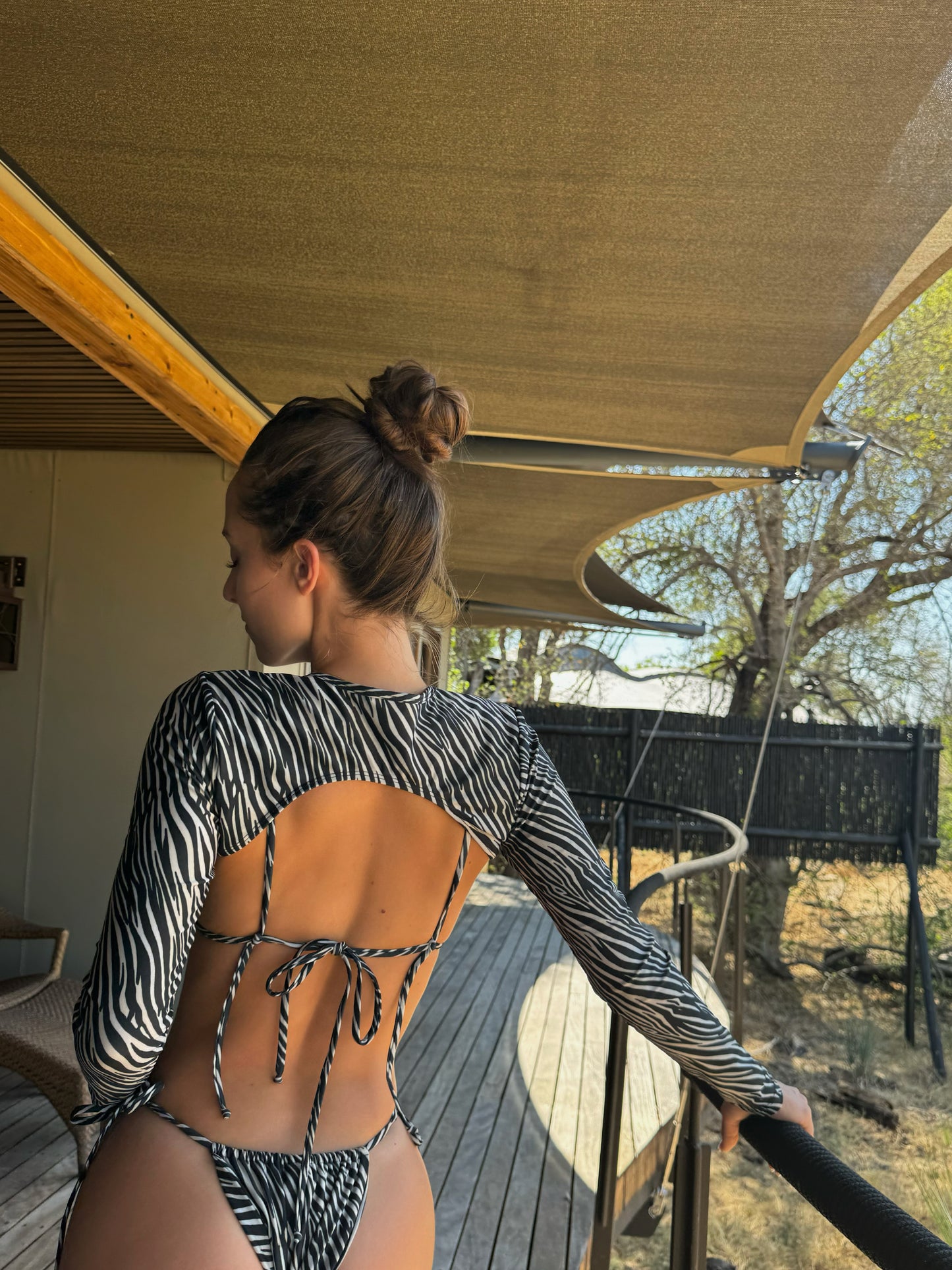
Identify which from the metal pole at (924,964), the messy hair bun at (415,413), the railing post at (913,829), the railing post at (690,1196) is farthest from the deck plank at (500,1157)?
the railing post at (913,829)

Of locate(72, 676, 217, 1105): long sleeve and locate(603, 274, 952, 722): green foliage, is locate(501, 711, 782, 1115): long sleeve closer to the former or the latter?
locate(72, 676, 217, 1105): long sleeve

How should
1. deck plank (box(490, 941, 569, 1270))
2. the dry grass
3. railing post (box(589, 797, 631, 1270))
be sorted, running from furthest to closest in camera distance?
the dry grass, deck plank (box(490, 941, 569, 1270)), railing post (box(589, 797, 631, 1270))

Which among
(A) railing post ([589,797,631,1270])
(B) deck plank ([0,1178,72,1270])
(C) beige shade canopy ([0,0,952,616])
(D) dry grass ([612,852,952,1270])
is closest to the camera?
(C) beige shade canopy ([0,0,952,616])

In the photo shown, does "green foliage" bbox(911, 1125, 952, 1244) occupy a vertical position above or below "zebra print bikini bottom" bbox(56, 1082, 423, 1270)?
below

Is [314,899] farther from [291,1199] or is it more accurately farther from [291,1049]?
[291,1199]

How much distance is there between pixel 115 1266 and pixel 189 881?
337mm

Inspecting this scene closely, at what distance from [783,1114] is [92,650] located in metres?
4.01

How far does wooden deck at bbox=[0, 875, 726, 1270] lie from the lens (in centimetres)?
271

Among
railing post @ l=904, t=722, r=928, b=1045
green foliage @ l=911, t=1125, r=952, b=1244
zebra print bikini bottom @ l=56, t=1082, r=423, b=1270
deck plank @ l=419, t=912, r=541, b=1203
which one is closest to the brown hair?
zebra print bikini bottom @ l=56, t=1082, r=423, b=1270

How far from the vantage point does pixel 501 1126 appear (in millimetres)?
3457

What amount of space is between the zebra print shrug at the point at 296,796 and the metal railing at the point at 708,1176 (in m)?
0.16

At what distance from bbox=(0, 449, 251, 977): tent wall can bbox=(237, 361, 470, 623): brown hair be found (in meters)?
3.33

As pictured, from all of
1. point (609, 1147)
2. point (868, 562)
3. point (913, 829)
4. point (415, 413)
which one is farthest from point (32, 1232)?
point (868, 562)

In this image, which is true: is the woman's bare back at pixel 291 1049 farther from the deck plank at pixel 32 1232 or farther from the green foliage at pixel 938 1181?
the green foliage at pixel 938 1181
